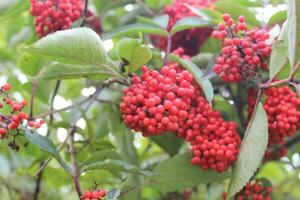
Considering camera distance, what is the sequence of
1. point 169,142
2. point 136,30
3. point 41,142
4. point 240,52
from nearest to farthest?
1. point 41,142
2. point 240,52
3. point 136,30
4. point 169,142

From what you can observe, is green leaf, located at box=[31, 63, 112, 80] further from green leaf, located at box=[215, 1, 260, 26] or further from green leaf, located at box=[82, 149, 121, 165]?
green leaf, located at box=[215, 1, 260, 26]

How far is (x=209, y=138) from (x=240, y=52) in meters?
0.36

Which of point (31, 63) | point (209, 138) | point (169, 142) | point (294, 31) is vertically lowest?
point (169, 142)

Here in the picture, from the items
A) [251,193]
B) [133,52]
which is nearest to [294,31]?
[133,52]

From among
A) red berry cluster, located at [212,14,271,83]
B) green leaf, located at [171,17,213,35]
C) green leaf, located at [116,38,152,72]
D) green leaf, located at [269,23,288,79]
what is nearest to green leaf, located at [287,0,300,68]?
green leaf, located at [269,23,288,79]

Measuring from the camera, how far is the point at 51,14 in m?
2.38

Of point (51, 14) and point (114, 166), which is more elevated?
point (51, 14)

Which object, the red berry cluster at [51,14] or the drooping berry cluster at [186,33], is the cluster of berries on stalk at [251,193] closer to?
the drooping berry cluster at [186,33]

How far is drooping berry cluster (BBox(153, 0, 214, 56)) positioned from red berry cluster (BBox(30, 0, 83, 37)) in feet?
1.71

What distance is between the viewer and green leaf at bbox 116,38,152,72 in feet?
6.17

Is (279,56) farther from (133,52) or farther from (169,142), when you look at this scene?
(169,142)

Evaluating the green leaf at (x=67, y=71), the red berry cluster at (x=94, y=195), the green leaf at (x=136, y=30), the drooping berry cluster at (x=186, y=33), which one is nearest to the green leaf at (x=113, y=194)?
the red berry cluster at (x=94, y=195)

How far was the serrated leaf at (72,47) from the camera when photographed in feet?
5.81

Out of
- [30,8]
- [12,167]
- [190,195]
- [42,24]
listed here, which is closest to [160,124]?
[42,24]
